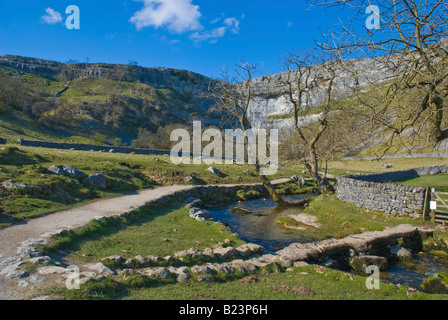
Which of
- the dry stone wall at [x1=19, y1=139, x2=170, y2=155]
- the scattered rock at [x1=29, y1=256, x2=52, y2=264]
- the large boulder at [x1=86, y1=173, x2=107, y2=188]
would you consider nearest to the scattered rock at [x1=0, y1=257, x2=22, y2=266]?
the scattered rock at [x1=29, y1=256, x2=52, y2=264]

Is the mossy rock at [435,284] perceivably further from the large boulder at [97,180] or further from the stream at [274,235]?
the large boulder at [97,180]

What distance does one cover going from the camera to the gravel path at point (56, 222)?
8336 millimetres

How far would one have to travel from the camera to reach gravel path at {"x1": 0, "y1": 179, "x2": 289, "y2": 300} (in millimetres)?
8336

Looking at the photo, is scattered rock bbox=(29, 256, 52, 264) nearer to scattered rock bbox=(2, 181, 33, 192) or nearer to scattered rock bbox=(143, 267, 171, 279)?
scattered rock bbox=(143, 267, 171, 279)

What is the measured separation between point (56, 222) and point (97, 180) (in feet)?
25.3

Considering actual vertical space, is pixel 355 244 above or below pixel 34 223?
below

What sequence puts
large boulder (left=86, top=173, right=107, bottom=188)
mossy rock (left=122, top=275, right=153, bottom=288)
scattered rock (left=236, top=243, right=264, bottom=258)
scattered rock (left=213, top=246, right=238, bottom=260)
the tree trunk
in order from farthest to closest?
large boulder (left=86, top=173, right=107, bottom=188) < scattered rock (left=236, top=243, right=264, bottom=258) < scattered rock (left=213, top=246, right=238, bottom=260) < mossy rock (left=122, top=275, right=153, bottom=288) < the tree trunk

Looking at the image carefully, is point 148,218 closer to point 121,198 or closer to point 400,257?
point 121,198

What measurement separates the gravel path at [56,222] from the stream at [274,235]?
5656 millimetres

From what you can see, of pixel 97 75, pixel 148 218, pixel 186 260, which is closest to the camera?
pixel 186 260

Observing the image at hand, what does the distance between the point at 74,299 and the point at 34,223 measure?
705cm

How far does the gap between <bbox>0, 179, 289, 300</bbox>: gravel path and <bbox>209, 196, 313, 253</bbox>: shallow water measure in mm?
5219

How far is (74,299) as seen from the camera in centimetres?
605

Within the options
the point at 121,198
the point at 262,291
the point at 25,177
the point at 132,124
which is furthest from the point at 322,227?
the point at 132,124
